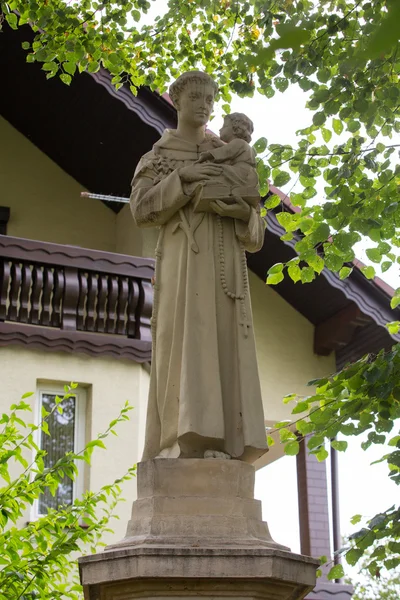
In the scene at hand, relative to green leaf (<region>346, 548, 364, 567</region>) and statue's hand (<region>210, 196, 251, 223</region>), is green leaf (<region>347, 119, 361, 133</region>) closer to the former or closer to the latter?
statue's hand (<region>210, 196, 251, 223</region>)

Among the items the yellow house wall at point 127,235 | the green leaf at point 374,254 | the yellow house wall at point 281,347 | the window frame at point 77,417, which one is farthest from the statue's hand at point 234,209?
the yellow house wall at point 281,347

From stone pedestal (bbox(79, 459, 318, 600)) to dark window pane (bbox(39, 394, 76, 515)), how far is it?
7776 mm

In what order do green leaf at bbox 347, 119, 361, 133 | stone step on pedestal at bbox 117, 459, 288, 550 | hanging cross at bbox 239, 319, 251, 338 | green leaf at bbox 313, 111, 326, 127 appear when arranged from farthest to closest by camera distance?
green leaf at bbox 347, 119, 361, 133, green leaf at bbox 313, 111, 326, 127, hanging cross at bbox 239, 319, 251, 338, stone step on pedestal at bbox 117, 459, 288, 550

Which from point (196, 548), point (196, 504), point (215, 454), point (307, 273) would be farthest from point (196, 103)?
point (307, 273)

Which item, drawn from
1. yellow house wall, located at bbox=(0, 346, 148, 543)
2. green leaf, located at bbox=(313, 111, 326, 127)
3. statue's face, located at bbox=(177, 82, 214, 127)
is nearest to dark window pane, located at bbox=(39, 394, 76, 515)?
yellow house wall, located at bbox=(0, 346, 148, 543)

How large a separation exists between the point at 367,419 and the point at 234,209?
2.34 metres

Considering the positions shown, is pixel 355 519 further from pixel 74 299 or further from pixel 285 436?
pixel 74 299

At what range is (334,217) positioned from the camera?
838 centimetres

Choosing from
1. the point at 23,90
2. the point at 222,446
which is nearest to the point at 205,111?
the point at 222,446

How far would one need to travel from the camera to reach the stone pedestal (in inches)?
199

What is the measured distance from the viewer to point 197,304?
5.86m

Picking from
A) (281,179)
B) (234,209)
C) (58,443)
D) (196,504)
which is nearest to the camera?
(196,504)

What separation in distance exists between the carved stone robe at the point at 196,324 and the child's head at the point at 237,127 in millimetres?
136

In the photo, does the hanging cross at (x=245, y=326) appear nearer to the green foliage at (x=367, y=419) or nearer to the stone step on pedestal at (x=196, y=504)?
the stone step on pedestal at (x=196, y=504)
